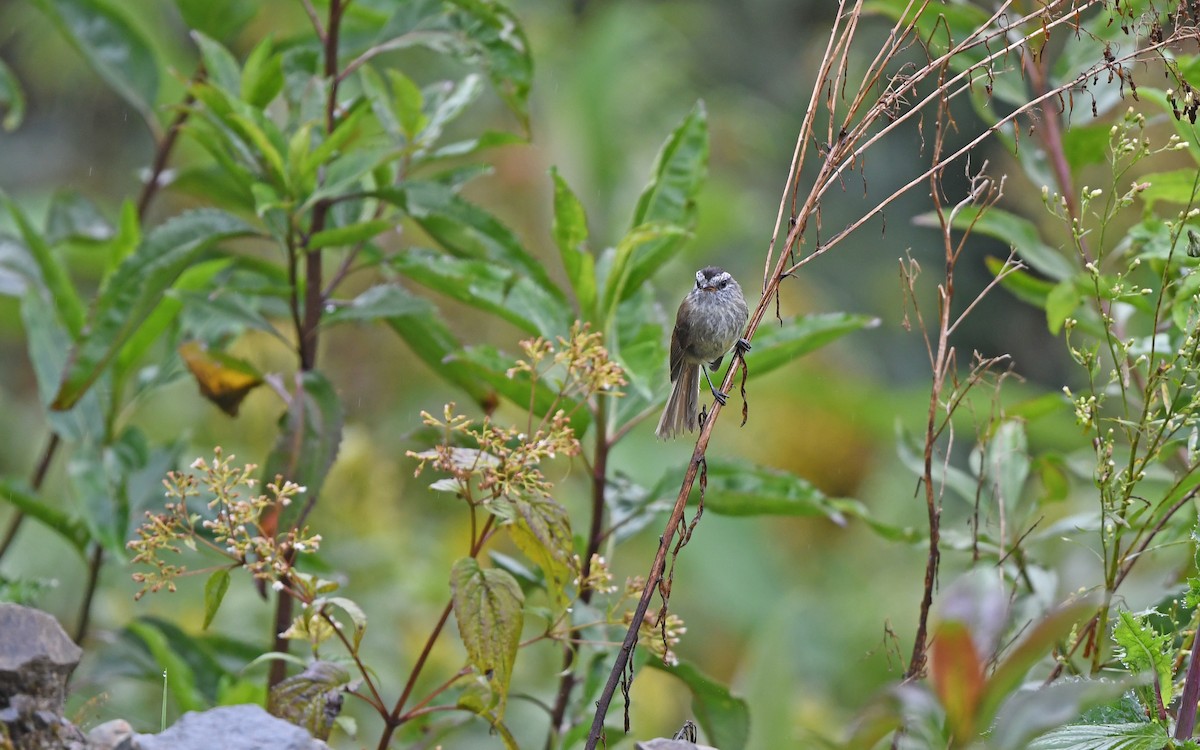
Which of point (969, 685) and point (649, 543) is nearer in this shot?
point (969, 685)

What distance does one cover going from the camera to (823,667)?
18.2ft

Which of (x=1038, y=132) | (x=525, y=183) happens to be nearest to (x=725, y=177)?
(x=525, y=183)

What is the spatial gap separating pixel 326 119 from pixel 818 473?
4679 mm

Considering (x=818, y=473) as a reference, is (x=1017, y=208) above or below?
above

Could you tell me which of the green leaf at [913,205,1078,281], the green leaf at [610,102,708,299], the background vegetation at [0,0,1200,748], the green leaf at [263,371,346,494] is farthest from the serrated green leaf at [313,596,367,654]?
the green leaf at [913,205,1078,281]

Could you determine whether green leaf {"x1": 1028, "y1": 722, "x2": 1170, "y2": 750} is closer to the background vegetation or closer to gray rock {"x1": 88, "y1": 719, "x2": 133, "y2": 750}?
the background vegetation

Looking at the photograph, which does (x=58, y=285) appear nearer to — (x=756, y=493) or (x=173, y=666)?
(x=173, y=666)

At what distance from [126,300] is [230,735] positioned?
937 mm

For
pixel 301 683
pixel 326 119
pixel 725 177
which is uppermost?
pixel 725 177

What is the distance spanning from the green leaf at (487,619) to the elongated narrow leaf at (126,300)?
0.89m

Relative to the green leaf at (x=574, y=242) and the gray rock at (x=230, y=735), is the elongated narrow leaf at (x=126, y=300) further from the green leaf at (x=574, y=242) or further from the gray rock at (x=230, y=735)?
the gray rock at (x=230, y=735)

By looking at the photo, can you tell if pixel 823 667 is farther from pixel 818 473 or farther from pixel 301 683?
pixel 301 683

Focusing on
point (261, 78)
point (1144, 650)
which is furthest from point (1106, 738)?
point (261, 78)

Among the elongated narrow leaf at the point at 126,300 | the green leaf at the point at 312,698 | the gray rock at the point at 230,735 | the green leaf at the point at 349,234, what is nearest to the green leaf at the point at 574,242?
the green leaf at the point at 349,234
